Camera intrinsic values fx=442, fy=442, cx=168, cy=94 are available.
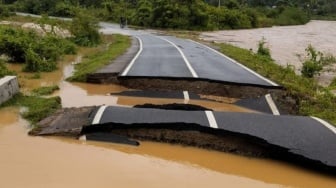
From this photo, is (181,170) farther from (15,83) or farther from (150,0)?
(150,0)

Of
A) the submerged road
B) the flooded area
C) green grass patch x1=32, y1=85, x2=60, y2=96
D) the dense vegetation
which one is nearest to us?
green grass patch x1=32, y1=85, x2=60, y2=96

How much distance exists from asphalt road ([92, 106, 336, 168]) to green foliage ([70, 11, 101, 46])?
21685 millimetres

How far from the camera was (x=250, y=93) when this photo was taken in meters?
11.4

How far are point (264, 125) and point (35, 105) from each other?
4.83 metres

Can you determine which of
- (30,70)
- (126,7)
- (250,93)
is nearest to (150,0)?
(126,7)

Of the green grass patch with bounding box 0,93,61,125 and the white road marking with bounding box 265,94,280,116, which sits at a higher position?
the green grass patch with bounding box 0,93,61,125

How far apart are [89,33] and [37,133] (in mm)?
22989

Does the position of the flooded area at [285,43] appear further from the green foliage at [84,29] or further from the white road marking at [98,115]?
the white road marking at [98,115]

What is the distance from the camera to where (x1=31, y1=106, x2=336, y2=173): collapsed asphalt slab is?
654cm

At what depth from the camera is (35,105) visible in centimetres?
933

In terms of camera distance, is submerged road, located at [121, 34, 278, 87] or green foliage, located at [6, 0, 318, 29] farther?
green foliage, located at [6, 0, 318, 29]

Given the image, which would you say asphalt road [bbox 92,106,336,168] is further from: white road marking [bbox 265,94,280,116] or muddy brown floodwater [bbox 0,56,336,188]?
white road marking [bbox 265,94,280,116]

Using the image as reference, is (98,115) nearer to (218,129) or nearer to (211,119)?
(211,119)

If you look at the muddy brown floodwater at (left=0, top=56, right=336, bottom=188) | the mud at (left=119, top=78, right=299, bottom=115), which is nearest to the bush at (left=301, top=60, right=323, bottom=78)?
the mud at (left=119, top=78, right=299, bottom=115)
